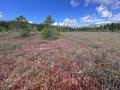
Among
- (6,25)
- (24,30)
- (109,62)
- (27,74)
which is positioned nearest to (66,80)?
(27,74)

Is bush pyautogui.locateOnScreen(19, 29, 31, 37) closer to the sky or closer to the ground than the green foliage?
closer to the ground

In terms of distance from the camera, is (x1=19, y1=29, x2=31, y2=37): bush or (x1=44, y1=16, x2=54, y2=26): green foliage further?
(x1=19, y1=29, x2=31, y2=37): bush

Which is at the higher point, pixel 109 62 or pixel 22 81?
pixel 109 62

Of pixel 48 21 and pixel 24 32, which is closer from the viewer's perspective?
pixel 48 21

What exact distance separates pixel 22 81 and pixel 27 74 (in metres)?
0.52

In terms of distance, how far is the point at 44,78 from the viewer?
645 centimetres

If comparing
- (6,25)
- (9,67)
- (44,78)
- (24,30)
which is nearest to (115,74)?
(44,78)

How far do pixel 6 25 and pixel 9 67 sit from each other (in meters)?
56.3

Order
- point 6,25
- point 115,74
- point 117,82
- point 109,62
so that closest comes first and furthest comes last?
point 117,82 → point 115,74 → point 109,62 → point 6,25

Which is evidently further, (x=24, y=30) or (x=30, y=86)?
(x=24, y=30)

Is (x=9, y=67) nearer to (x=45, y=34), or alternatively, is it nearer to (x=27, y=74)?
(x=27, y=74)

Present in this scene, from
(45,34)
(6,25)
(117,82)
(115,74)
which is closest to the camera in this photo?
(117,82)

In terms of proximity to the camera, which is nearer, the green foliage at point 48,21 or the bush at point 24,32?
the green foliage at point 48,21

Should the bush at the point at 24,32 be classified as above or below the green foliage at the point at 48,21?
below
